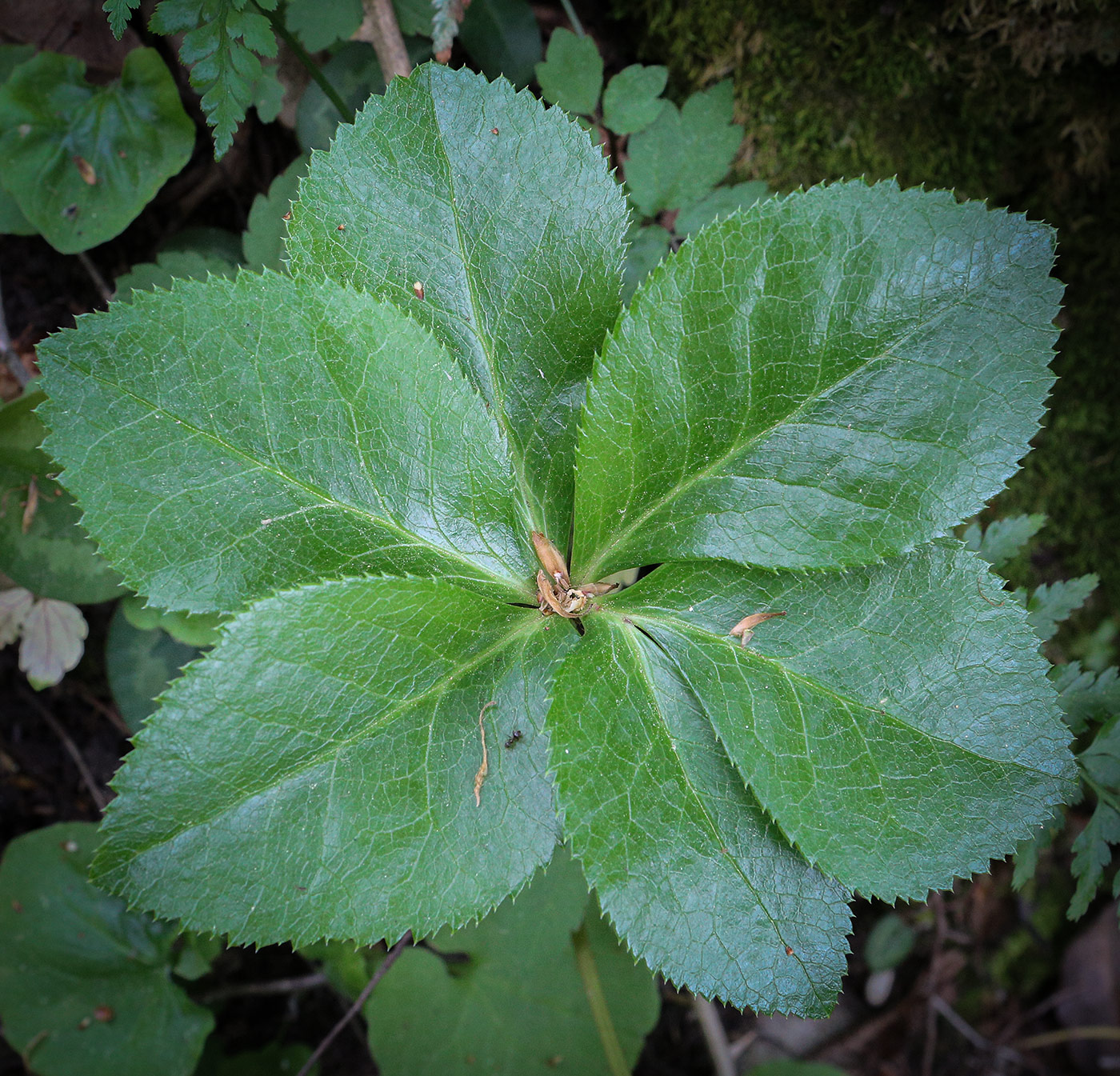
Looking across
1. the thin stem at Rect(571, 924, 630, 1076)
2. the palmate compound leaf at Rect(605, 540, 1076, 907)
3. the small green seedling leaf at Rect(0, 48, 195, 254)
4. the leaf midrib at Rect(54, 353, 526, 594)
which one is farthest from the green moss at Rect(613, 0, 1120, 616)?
the thin stem at Rect(571, 924, 630, 1076)

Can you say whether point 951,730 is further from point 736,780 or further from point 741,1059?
point 741,1059

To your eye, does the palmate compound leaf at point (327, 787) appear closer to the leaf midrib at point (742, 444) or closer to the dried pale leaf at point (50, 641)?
the leaf midrib at point (742, 444)

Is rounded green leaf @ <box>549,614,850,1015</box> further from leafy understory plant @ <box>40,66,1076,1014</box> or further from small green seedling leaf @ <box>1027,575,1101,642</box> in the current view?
small green seedling leaf @ <box>1027,575,1101,642</box>

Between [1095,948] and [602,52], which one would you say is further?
[1095,948]

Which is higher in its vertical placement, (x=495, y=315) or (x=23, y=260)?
(x=23, y=260)

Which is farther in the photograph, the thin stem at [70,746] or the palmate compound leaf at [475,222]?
the thin stem at [70,746]

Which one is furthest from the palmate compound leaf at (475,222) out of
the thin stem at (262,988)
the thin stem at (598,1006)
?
the thin stem at (262,988)

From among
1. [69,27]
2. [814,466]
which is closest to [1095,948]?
[814,466]
